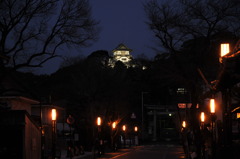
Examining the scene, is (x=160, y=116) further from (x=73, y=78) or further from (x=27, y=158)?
(x=27, y=158)

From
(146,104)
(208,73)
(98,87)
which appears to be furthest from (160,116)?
(208,73)

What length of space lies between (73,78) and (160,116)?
4393cm

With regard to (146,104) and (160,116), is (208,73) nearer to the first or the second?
(146,104)

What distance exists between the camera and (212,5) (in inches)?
923

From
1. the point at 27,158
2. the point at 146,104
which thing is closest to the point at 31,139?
the point at 27,158

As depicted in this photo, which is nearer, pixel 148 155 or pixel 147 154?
pixel 148 155

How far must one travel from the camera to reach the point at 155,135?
289 feet

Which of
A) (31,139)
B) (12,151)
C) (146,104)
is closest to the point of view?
(12,151)

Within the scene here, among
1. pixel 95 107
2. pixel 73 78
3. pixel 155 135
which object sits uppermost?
pixel 73 78

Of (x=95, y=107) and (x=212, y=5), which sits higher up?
(x=212, y=5)

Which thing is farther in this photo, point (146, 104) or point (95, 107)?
point (146, 104)

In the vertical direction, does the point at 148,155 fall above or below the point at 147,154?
above

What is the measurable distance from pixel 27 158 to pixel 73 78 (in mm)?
31916

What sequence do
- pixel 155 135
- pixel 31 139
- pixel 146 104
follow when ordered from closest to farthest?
pixel 31 139
pixel 146 104
pixel 155 135
